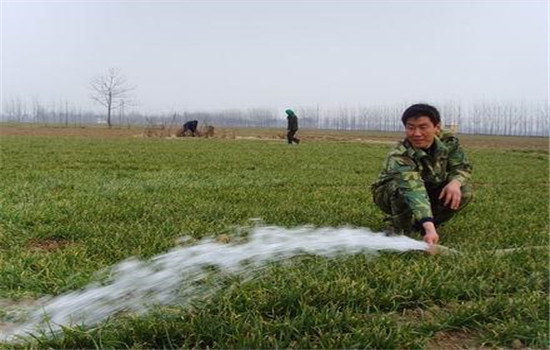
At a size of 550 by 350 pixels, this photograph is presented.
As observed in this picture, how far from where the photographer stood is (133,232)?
424 cm

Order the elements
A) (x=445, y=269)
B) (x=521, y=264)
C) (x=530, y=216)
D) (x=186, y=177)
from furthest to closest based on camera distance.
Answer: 1. (x=186, y=177)
2. (x=530, y=216)
3. (x=521, y=264)
4. (x=445, y=269)

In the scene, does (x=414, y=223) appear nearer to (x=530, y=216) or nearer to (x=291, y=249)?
(x=291, y=249)

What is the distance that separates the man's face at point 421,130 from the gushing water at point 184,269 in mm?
795

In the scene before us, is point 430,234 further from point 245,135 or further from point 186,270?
point 245,135

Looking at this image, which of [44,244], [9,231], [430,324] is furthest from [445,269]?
[9,231]

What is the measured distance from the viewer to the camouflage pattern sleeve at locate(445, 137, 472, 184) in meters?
4.35

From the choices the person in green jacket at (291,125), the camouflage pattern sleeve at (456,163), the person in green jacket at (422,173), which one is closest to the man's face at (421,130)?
the person in green jacket at (422,173)

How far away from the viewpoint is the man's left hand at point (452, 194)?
4070 millimetres

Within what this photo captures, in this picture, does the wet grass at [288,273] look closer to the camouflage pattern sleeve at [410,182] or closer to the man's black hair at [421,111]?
the camouflage pattern sleeve at [410,182]

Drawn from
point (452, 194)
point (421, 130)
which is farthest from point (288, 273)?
point (421, 130)

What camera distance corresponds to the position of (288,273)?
290 cm

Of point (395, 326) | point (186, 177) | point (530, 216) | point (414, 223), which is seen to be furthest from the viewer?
point (186, 177)

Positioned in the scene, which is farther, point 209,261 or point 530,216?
point 530,216

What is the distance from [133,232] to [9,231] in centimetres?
103
